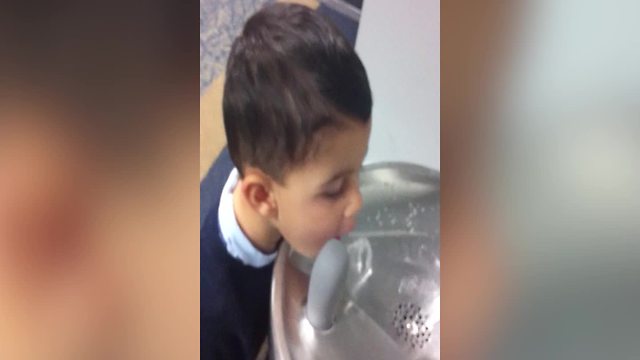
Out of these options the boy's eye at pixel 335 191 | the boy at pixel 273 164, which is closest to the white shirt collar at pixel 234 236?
the boy at pixel 273 164

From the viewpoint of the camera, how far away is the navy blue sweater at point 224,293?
105 centimetres

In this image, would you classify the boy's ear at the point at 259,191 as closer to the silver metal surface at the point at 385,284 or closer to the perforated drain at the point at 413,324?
the silver metal surface at the point at 385,284

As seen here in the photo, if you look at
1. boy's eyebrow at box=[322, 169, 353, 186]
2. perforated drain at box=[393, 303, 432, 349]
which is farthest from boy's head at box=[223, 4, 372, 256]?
perforated drain at box=[393, 303, 432, 349]

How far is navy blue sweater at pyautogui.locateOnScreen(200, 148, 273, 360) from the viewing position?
105 cm

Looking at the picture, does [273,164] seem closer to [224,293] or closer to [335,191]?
[335,191]

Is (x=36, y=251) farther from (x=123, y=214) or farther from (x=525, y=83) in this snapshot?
(x=525, y=83)

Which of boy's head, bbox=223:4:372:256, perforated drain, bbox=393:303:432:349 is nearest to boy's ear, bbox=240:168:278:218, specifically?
boy's head, bbox=223:4:372:256

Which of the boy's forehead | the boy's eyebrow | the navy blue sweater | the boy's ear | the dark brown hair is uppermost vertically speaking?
the dark brown hair

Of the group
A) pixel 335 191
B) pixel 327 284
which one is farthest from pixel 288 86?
pixel 327 284

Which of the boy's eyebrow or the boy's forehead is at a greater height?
the boy's forehead

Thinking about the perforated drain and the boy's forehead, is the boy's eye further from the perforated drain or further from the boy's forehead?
the perforated drain

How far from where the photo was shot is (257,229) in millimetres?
1049

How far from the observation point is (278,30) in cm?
104

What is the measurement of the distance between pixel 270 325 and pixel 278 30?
16.0 inches
